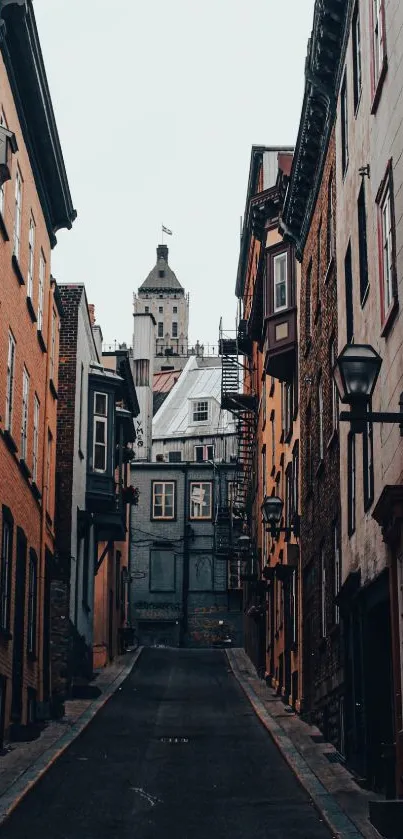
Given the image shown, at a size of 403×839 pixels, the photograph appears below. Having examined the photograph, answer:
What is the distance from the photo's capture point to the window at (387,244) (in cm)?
1500

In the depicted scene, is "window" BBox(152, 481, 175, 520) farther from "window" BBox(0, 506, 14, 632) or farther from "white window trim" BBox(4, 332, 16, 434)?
"window" BBox(0, 506, 14, 632)

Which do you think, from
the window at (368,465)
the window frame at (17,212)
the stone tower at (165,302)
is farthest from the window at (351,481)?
the stone tower at (165,302)

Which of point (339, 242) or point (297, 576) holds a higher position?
point (339, 242)

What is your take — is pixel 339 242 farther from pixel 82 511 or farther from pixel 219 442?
pixel 219 442

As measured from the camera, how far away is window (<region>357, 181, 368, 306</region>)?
59.2 feet

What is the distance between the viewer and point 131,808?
623 inches

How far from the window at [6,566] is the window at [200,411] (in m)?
66.5

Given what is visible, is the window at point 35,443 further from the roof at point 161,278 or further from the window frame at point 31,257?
the roof at point 161,278

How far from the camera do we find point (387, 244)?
15609 mm

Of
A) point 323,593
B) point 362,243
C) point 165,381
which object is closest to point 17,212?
point 362,243

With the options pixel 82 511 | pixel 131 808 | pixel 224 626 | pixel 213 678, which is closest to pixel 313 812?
pixel 131 808

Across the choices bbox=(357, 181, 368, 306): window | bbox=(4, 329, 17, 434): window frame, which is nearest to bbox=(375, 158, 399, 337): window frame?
bbox=(357, 181, 368, 306): window

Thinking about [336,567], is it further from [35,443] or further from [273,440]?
[273,440]

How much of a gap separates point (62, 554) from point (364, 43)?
16127mm
